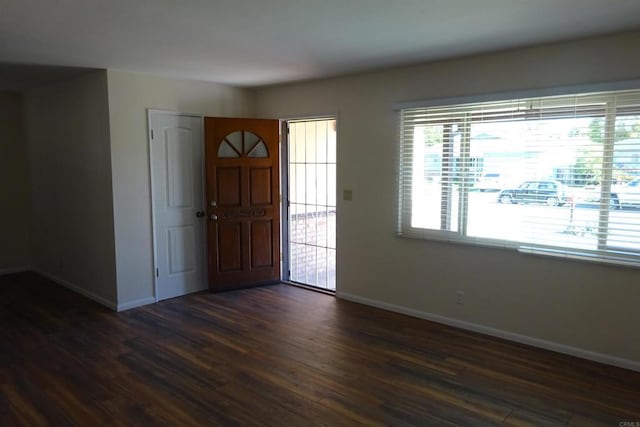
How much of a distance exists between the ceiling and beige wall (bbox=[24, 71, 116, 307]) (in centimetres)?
59

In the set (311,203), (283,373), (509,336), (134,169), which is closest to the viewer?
(283,373)

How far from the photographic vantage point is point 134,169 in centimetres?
461

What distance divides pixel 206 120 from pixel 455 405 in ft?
12.5

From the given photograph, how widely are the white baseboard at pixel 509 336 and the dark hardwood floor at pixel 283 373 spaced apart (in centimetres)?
8

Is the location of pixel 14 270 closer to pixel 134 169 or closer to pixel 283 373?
pixel 134 169

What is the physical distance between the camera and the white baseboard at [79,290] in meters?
4.71

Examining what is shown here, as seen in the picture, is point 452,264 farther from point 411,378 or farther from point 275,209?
point 275,209

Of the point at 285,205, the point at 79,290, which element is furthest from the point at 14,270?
the point at 285,205

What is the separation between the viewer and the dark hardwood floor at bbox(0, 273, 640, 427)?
106 inches

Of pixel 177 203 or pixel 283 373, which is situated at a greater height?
pixel 177 203

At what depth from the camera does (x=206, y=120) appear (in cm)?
497

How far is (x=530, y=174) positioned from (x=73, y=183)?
485cm

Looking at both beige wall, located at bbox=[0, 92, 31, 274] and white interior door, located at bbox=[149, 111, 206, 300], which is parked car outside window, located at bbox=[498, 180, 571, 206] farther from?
beige wall, located at bbox=[0, 92, 31, 274]


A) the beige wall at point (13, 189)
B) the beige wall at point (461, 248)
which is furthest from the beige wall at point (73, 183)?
the beige wall at point (461, 248)
